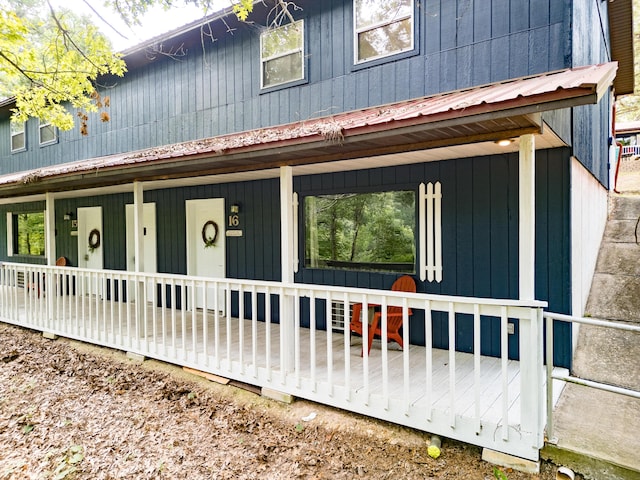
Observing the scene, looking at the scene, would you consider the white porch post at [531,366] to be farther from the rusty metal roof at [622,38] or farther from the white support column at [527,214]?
the rusty metal roof at [622,38]

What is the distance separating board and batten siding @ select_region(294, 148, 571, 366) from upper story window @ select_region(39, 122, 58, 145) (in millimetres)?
8689

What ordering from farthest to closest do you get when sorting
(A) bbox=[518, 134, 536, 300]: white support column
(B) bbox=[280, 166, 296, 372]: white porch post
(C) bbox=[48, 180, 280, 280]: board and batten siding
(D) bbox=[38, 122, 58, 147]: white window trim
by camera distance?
(D) bbox=[38, 122, 58, 147]: white window trim
(C) bbox=[48, 180, 280, 280]: board and batten siding
(B) bbox=[280, 166, 296, 372]: white porch post
(A) bbox=[518, 134, 536, 300]: white support column

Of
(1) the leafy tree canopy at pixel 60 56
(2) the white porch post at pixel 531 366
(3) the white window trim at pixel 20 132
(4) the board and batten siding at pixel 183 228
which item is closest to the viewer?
(2) the white porch post at pixel 531 366

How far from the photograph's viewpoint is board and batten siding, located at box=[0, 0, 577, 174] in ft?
14.6

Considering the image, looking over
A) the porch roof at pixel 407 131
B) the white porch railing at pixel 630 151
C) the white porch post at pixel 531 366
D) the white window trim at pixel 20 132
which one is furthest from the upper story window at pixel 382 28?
the white porch railing at pixel 630 151

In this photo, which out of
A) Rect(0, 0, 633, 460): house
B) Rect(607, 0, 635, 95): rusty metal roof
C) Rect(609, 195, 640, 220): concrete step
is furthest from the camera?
Rect(609, 195, 640, 220): concrete step

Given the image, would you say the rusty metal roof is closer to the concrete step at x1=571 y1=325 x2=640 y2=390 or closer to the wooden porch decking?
the concrete step at x1=571 y1=325 x2=640 y2=390

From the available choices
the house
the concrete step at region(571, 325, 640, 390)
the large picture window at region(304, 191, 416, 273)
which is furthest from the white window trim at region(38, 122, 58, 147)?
the concrete step at region(571, 325, 640, 390)

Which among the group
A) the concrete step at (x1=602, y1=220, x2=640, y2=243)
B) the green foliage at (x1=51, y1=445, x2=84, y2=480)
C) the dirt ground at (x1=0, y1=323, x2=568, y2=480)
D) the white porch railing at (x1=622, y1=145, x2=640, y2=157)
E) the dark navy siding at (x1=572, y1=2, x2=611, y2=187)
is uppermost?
the white porch railing at (x1=622, y1=145, x2=640, y2=157)

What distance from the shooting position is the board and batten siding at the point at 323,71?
4449 mm

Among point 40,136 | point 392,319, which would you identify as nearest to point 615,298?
point 392,319

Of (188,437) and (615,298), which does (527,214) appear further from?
(615,298)

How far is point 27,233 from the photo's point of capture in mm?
11523

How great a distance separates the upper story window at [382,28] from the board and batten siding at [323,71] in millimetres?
121
